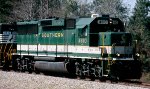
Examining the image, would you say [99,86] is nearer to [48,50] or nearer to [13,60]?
[48,50]

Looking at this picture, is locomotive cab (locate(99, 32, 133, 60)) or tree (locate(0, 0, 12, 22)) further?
tree (locate(0, 0, 12, 22))

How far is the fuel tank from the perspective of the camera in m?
21.4

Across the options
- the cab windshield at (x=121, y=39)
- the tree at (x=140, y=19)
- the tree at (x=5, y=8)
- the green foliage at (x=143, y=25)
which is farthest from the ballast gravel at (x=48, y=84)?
the tree at (x=5, y=8)

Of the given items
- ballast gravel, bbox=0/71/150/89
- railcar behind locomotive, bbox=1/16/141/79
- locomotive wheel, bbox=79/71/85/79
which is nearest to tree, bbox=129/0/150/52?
railcar behind locomotive, bbox=1/16/141/79

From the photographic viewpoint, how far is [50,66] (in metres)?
22.5

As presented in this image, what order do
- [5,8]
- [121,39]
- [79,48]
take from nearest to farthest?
[121,39] < [79,48] < [5,8]

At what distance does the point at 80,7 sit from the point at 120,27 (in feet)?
156

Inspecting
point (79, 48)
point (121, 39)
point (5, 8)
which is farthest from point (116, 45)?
point (5, 8)

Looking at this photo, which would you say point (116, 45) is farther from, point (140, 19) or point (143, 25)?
point (140, 19)

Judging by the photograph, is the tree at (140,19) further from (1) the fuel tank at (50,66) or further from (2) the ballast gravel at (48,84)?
(2) the ballast gravel at (48,84)

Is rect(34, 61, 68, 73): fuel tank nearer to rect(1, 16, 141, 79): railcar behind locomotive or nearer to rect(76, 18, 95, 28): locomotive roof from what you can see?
rect(1, 16, 141, 79): railcar behind locomotive

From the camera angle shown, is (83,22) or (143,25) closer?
(83,22)

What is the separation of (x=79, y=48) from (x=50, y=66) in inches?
116

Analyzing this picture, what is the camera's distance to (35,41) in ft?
80.0
